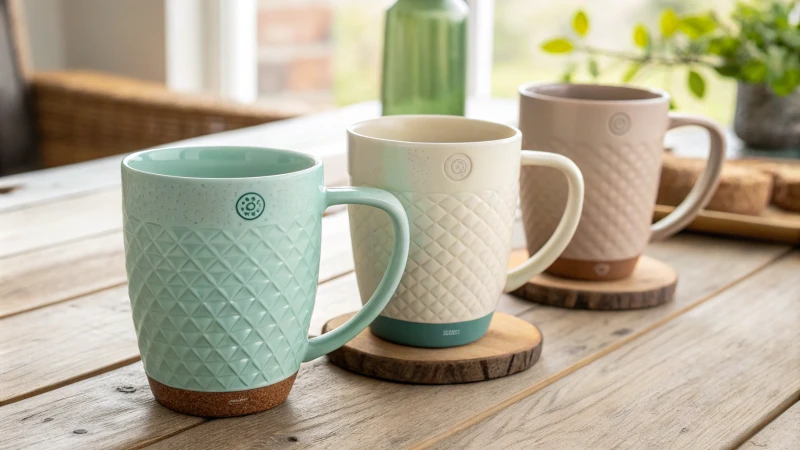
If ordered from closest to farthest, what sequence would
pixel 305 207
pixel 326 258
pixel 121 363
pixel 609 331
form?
pixel 305 207 < pixel 121 363 < pixel 609 331 < pixel 326 258

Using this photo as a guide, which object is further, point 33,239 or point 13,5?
point 13,5

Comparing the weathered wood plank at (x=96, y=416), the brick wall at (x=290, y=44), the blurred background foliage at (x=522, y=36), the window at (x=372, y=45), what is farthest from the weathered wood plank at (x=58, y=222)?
the blurred background foliage at (x=522, y=36)

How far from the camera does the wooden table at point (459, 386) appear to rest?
1.78ft

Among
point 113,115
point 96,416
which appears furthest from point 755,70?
point 113,115

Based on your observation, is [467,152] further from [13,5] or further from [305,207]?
[13,5]

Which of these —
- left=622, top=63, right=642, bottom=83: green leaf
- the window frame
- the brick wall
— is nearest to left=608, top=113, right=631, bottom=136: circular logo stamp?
left=622, top=63, right=642, bottom=83: green leaf

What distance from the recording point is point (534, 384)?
0.63m

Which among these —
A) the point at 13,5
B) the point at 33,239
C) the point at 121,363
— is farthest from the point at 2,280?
the point at 13,5

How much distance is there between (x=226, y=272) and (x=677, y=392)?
0.32 metres

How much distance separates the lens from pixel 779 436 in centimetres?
56

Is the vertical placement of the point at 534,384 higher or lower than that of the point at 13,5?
lower

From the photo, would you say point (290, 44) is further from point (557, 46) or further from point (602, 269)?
point (602, 269)

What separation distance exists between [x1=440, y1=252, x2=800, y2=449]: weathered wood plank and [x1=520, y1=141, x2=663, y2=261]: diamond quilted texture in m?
0.09

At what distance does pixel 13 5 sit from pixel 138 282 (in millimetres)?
1950
